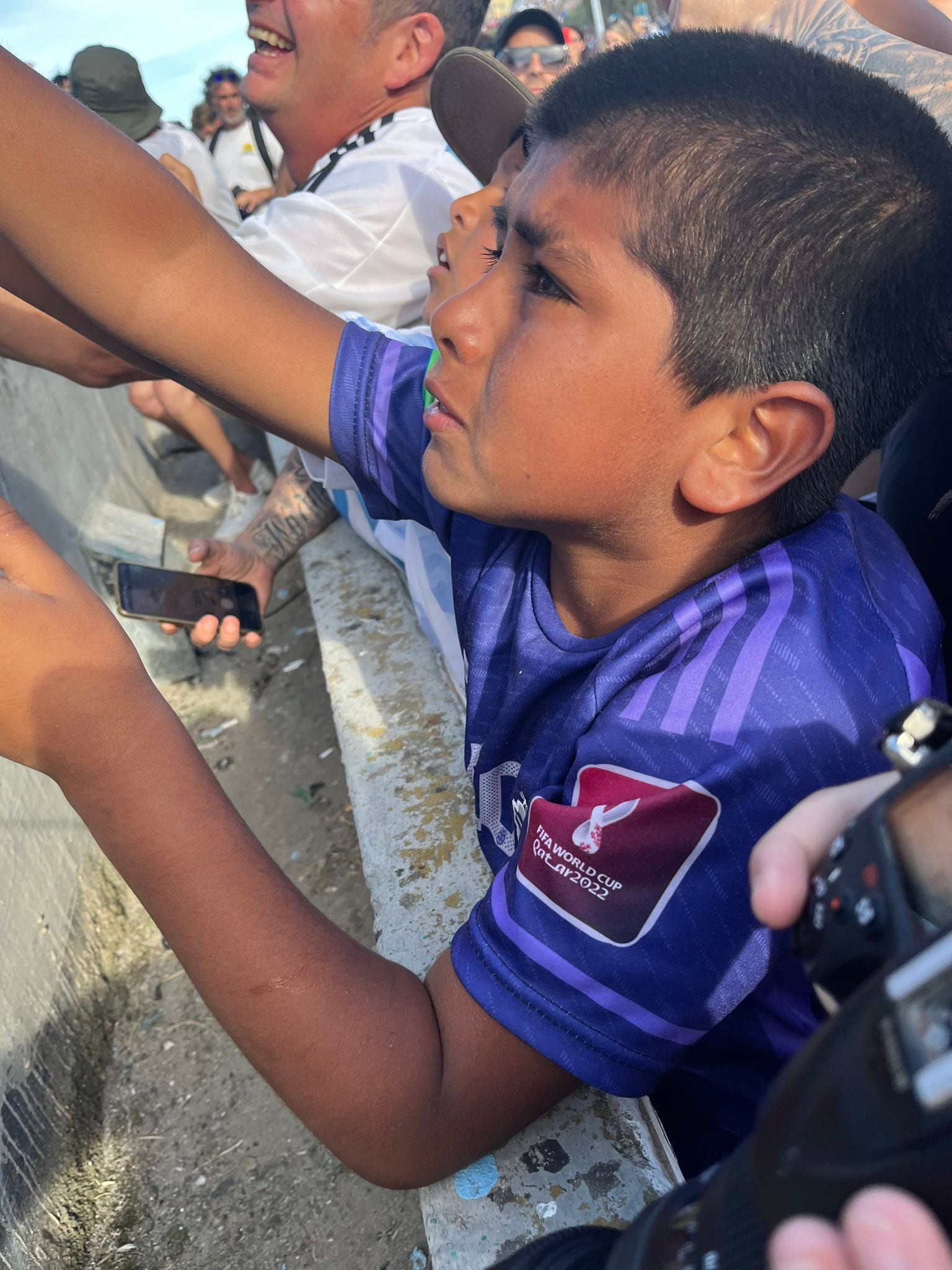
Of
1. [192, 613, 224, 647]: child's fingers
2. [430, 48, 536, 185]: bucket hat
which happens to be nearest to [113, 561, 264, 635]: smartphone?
[192, 613, 224, 647]: child's fingers

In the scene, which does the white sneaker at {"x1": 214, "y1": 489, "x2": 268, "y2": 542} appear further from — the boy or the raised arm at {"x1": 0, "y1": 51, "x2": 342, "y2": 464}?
the raised arm at {"x1": 0, "y1": 51, "x2": 342, "y2": 464}

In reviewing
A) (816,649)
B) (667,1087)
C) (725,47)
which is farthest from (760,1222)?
(725,47)

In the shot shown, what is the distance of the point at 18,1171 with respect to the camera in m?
1.65

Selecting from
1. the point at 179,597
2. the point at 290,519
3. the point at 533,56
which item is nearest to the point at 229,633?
the point at 179,597

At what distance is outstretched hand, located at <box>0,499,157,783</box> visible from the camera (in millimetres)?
1091

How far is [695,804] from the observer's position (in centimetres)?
99

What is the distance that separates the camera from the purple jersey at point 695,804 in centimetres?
101

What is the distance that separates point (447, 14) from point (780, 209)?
2.84 meters

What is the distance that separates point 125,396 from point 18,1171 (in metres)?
4.37

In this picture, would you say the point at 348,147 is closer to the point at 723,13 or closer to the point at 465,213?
the point at 465,213

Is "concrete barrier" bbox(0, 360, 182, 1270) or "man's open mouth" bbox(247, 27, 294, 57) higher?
"man's open mouth" bbox(247, 27, 294, 57)

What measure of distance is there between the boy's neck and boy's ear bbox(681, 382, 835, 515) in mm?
76

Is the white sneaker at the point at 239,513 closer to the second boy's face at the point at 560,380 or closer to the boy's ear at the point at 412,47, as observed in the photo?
the boy's ear at the point at 412,47

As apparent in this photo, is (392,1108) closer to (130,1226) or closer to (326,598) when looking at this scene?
(130,1226)
